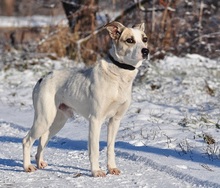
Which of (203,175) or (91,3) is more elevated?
(91,3)

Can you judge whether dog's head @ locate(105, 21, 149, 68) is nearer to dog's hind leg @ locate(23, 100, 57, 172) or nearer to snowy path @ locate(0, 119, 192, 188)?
dog's hind leg @ locate(23, 100, 57, 172)

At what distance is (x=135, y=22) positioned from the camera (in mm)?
14703

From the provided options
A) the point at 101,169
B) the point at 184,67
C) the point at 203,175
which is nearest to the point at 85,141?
the point at 101,169

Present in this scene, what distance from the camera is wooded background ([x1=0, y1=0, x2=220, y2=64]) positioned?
567 inches

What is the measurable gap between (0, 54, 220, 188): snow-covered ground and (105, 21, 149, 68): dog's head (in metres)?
1.10

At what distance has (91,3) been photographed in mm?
14578

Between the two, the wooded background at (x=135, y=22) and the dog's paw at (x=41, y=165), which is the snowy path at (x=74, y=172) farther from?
the wooded background at (x=135, y=22)

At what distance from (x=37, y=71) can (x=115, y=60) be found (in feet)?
26.5

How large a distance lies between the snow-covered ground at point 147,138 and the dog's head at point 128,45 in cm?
110

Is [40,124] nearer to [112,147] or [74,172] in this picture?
[74,172]

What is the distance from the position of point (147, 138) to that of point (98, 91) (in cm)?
182

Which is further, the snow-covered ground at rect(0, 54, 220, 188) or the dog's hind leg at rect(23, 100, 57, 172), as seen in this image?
the dog's hind leg at rect(23, 100, 57, 172)

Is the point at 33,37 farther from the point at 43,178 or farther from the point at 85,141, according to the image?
the point at 43,178

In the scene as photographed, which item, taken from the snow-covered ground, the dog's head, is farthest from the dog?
the snow-covered ground
